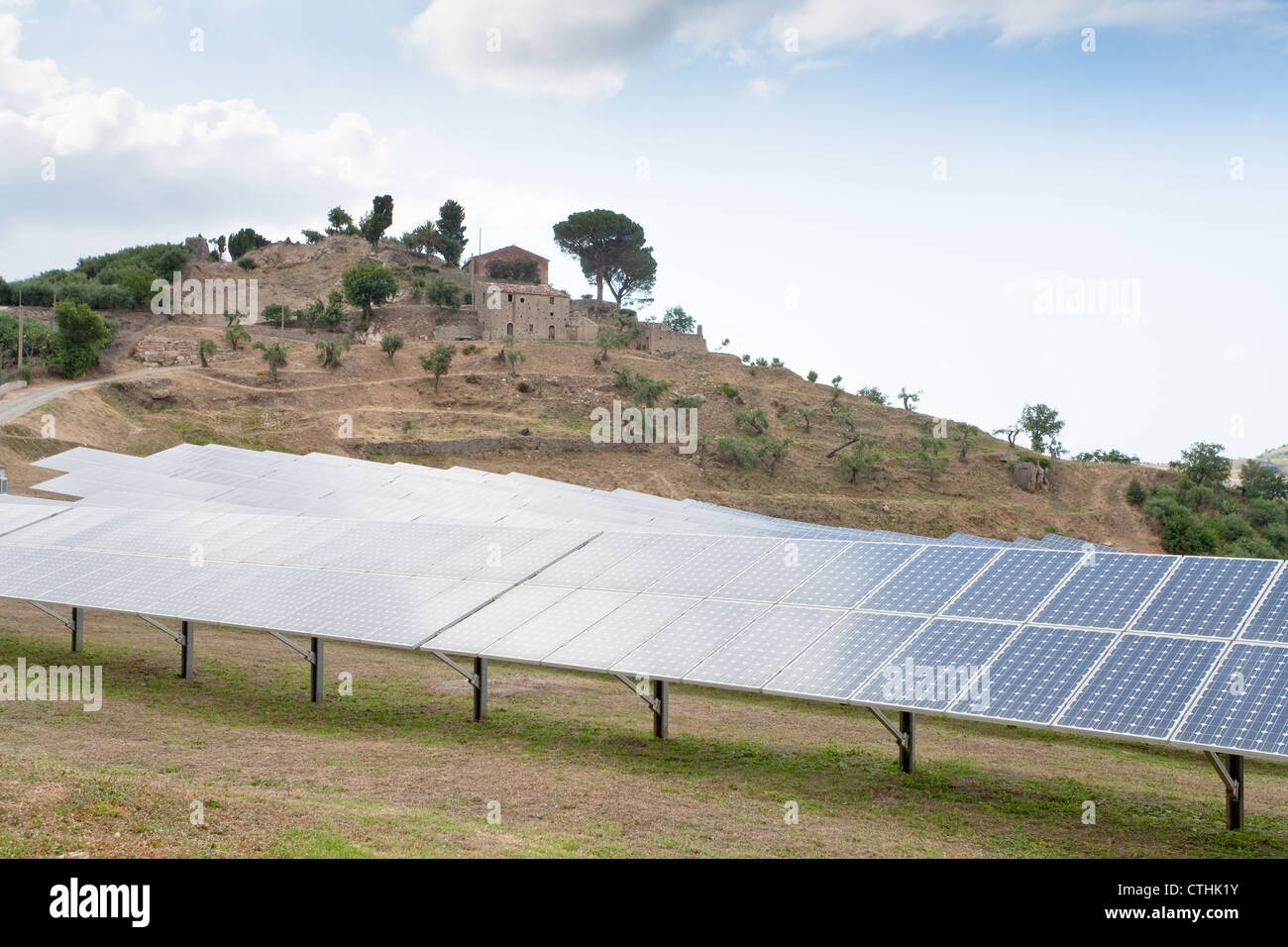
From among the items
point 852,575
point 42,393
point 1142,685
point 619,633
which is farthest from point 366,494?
point 42,393

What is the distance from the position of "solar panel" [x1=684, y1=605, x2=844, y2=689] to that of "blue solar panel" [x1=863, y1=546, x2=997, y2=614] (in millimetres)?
996

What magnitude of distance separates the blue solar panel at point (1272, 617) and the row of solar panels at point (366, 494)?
18932mm

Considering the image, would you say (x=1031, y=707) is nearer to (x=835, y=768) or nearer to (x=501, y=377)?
(x=835, y=768)

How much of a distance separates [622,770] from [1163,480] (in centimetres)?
9459

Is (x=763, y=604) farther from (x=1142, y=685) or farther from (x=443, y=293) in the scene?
(x=443, y=293)

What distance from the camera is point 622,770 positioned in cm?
1775

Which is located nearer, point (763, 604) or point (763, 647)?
point (763, 647)

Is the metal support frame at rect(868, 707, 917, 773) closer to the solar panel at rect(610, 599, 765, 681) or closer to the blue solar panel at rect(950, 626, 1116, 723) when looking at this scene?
the blue solar panel at rect(950, 626, 1116, 723)

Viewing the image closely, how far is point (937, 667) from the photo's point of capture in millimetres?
15820

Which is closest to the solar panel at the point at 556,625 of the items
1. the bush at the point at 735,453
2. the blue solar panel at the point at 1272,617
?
the blue solar panel at the point at 1272,617

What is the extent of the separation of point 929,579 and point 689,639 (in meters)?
4.41

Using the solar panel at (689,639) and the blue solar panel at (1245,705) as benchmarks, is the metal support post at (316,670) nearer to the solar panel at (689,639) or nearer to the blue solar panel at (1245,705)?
the solar panel at (689,639)

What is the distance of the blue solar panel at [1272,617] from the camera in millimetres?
14820
